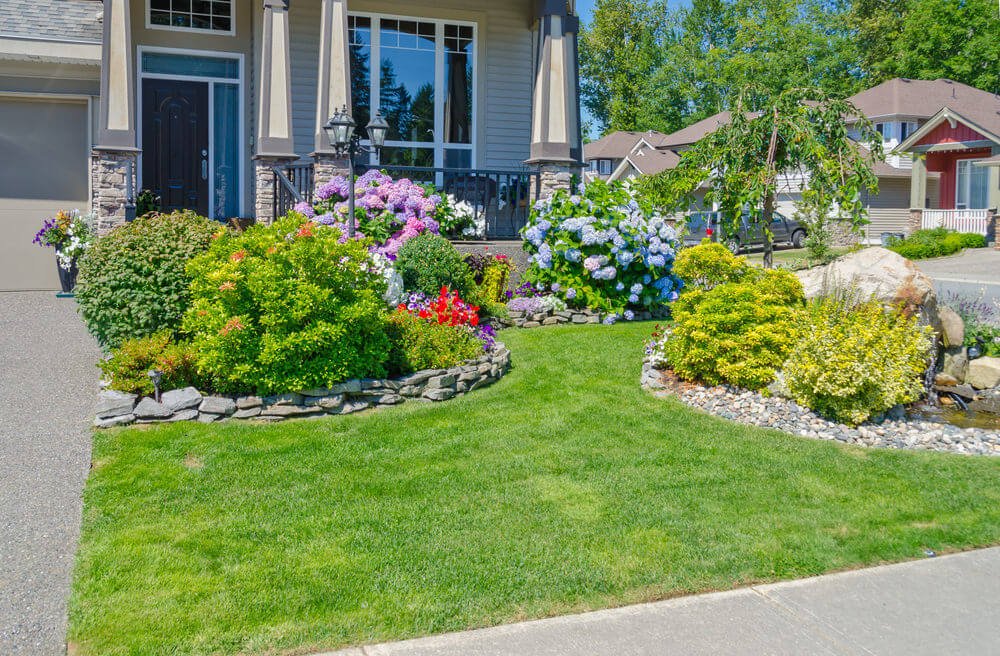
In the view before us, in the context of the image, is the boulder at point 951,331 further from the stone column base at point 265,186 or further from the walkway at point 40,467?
the stone column base at point 265,186

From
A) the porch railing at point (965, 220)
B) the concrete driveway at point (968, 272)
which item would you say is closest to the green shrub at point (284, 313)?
the concrete driveway at point (968, 272)

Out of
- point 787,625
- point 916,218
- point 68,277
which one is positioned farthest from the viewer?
point 916,218

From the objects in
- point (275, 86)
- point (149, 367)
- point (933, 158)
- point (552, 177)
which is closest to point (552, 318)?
point (552, 177)

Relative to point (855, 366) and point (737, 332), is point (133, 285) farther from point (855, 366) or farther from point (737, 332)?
point (855, 366)

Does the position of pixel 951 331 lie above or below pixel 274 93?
below

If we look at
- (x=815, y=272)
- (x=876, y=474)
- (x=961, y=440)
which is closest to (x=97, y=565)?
(x=876, y=474)

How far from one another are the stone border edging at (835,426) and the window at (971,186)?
26.4 meters

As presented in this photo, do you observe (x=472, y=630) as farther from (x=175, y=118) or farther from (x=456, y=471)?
(x=175, y=118)

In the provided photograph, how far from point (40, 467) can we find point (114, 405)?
3.12ft

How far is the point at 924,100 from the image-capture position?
3434cm

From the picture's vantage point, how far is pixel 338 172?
11523 mm

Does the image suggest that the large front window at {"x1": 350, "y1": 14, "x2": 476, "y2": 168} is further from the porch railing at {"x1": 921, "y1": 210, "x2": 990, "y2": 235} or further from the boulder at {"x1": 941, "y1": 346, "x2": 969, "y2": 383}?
the porch railing at {"x1": 921, "y1": 210, "x2": 990, "y2": 235}

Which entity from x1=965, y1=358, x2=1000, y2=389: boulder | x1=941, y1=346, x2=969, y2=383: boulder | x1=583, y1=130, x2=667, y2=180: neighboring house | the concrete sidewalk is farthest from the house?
x1=583, y1=130, x2=667, y2=180: neighboring house

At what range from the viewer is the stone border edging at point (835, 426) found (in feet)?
21.8
